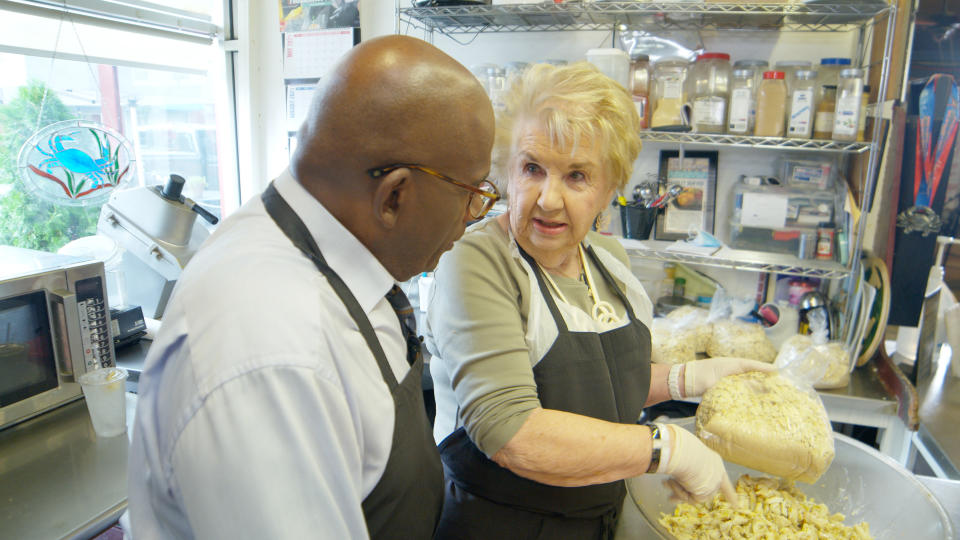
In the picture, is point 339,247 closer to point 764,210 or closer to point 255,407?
point 255,407

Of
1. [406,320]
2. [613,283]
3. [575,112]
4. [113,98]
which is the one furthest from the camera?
[113,98]

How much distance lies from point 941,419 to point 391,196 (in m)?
1.75

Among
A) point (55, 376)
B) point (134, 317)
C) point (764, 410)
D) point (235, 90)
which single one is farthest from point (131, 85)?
point (764, 410)

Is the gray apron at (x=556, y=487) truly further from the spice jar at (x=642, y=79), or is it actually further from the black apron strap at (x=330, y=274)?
the spice jar at (x=642, y=79)

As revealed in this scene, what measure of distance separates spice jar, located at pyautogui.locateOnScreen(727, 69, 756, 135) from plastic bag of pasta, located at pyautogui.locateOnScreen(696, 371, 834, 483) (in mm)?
1112

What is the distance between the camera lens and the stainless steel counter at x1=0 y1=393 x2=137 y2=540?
1.12m

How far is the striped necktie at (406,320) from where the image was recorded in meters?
0.80

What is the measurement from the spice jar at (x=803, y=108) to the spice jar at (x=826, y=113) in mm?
22

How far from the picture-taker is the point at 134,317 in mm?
1968

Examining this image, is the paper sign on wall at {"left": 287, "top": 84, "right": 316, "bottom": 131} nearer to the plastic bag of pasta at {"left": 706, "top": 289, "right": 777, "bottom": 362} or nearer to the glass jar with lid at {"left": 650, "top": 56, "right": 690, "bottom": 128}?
the glass jar with lid at {"left": 650, "top": 56, "right": 690, "bottom": 128}

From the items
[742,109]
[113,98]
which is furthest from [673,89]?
[113,98]

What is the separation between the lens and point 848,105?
185 cm

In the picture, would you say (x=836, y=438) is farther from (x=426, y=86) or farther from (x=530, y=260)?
(x=426, y=86)

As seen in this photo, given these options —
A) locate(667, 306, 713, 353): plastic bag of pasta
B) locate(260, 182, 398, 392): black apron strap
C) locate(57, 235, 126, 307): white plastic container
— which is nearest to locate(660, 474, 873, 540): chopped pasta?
locate(260, 182, 398, 392): black apron strap
